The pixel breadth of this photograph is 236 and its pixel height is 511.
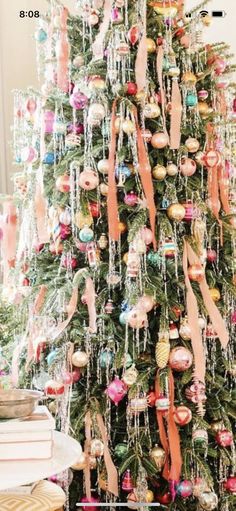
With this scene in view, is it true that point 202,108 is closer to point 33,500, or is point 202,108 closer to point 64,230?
point 64,230

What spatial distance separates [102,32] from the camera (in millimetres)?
2186

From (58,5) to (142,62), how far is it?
351 mm

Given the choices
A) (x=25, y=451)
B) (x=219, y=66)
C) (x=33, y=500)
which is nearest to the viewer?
(x=25, y=451)

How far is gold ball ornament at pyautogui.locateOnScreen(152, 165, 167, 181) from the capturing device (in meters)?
2.22

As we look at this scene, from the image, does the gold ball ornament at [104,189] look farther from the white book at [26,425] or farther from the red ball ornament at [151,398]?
the white book at [26,425]

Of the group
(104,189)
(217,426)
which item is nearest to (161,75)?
(104,189)

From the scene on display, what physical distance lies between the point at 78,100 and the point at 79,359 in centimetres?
80

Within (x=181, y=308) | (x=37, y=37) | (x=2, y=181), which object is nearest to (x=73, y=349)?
(x=181, y=308)

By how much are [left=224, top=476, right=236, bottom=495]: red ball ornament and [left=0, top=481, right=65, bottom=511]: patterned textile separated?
921 mm

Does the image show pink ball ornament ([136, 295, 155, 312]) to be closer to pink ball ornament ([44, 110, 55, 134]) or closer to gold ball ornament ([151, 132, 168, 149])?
gold ball ornament ([151, 132, 168, 149])

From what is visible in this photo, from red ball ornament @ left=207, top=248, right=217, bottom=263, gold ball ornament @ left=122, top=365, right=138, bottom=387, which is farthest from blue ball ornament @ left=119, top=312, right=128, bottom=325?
red ball ornament @ left=207, top=248, right=217, bottom=263

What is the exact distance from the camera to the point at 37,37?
7.96 ft

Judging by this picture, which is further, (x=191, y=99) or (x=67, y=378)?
(x=191, y=99)

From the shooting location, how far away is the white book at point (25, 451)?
124cm
